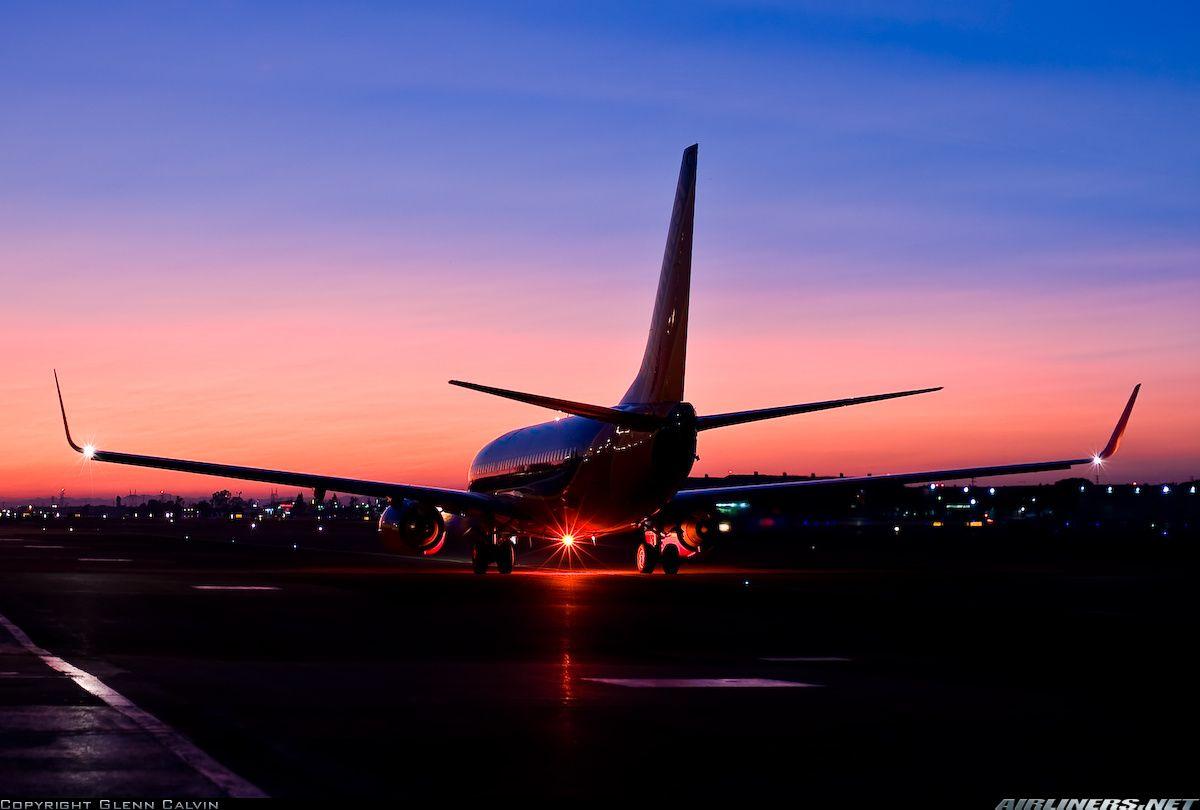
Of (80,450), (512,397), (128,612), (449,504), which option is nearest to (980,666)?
(128,612)

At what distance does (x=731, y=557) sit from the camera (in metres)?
60.9

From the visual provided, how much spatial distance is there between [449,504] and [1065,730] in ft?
113

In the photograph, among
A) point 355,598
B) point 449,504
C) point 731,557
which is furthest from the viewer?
point 731,557

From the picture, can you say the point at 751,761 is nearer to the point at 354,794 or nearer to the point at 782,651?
the point at 354,794

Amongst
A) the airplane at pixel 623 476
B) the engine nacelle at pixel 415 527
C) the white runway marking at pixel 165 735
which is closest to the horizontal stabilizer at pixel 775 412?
the airplane at pixel 623 476

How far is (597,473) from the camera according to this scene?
41531mm

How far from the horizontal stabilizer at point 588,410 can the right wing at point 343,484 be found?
6502mm

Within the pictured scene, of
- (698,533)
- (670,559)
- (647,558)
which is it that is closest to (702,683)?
(670,559)

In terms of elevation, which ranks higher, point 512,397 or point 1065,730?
point 512,397

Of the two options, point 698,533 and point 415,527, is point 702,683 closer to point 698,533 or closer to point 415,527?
point 698,533

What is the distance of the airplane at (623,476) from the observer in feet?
130

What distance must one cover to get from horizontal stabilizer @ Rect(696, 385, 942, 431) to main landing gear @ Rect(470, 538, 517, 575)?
895cm

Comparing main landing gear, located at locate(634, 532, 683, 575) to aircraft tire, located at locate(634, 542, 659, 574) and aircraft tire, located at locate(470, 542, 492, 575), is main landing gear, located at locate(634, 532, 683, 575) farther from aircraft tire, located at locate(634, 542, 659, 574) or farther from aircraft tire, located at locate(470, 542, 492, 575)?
aircraft tire, located at locate(470, 542, 492, 575)
